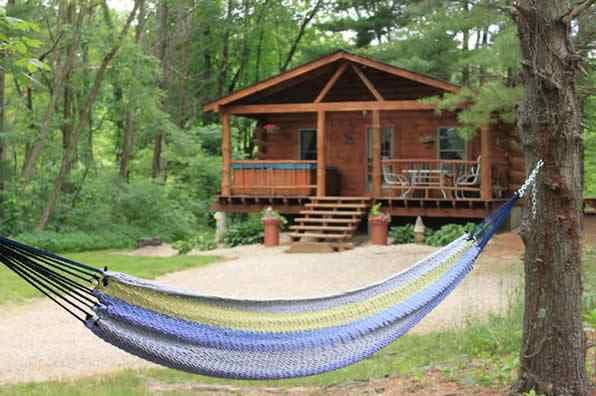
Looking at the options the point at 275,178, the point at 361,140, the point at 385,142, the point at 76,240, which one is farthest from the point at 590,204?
the point at 76,240

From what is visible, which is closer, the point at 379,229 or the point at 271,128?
the point at 379,229

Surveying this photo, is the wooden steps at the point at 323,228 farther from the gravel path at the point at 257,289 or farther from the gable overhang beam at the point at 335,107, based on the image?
the gable overhang beam at the point at 335,107

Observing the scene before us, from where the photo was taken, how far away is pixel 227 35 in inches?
1117

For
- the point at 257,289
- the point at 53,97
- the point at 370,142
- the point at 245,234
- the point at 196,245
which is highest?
the point at 53,97

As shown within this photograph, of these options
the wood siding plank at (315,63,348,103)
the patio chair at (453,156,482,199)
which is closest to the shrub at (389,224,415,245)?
the patio chair at (453,156,482,199)

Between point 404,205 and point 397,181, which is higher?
point 397,181

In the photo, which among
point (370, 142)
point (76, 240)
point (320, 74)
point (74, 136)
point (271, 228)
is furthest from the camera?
point (74, 136)

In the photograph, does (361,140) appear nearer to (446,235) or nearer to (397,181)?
(397,181)

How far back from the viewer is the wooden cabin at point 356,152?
594 inches

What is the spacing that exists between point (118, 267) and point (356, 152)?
22.8 ft

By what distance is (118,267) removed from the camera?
1272cm

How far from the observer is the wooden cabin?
594 inches

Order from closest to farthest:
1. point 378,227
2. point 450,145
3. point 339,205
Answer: point 378,227, point 339,205, point 450,145

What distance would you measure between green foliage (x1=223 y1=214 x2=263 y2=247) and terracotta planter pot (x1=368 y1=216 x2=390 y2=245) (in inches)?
98.7
